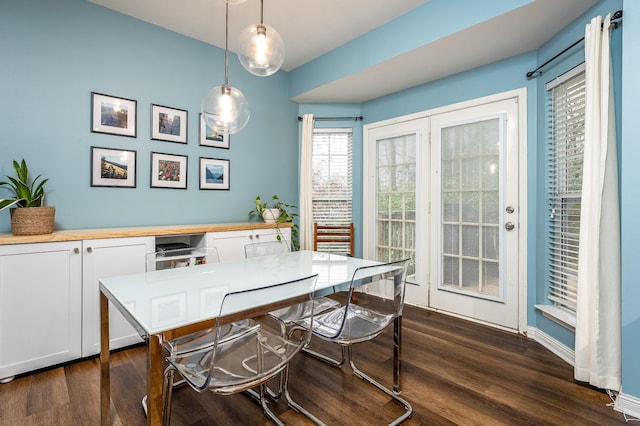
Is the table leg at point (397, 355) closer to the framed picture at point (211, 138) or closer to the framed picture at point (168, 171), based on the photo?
the framed picture at point (168, 171)

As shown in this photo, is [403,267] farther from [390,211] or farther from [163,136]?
[163,136]

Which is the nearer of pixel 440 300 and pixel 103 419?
pixel 103 419

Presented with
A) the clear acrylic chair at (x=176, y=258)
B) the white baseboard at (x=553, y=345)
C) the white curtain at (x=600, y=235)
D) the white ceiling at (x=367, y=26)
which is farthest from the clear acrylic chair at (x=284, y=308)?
the white ceiling at (x=367, y=26)

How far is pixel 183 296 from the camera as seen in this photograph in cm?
144

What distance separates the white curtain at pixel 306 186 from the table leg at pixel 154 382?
2950 mm

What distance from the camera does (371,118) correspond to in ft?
13.6

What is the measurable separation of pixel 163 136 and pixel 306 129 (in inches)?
67.9

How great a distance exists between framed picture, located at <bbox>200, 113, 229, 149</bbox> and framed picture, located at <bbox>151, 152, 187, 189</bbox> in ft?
0.96

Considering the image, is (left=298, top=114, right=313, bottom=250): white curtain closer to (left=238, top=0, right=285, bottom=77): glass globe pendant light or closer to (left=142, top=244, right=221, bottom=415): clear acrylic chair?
(left=142, top=244, right=221, bottom=415): clear acrylic chair

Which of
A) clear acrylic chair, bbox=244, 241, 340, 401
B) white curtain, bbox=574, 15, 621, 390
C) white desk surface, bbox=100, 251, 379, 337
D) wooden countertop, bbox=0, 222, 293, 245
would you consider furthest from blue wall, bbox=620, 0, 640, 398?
wooden countertop, bbox=0, 222, 293, 245

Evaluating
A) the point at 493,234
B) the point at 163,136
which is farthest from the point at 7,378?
the point at 493,234

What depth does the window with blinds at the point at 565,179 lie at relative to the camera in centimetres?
239

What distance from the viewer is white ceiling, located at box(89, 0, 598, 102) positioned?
7.91 ft

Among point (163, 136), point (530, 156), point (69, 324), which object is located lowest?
point (69, 324)
